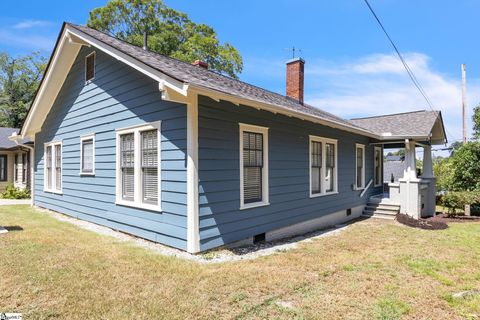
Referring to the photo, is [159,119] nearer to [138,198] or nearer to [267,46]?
[138,198]

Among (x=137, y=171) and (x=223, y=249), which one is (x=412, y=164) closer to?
(x=223, y=249)

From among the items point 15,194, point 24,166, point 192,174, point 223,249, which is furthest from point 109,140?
point 24,166

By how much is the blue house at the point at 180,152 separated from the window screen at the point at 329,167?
0.13ft

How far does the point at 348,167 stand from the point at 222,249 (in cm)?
644

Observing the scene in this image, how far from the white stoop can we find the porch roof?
7.96ft

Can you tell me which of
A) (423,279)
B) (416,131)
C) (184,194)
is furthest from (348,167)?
(184,194)

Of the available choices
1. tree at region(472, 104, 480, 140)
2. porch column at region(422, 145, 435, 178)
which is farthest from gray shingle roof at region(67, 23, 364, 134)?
tree at region(472, 104, 480, 140)

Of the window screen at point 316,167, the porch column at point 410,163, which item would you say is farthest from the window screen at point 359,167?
the window screen at point 316,167

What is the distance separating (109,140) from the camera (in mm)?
7484

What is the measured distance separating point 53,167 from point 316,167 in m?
8.93

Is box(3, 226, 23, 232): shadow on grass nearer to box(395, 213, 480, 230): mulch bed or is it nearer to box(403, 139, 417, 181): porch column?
box(395, 213, 480, 230): mulch bed

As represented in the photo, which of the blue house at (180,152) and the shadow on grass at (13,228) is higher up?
the blue house at (180,152)

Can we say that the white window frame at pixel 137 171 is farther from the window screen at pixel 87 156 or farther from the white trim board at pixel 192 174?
the window screen at pixel 87 156

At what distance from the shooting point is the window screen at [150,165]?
6172 millimetres
